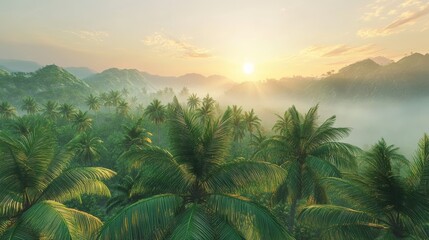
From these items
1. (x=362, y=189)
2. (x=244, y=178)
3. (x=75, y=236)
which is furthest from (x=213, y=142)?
(x=362, y=189)

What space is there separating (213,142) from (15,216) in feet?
27.4

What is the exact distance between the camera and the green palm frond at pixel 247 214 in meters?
10.1

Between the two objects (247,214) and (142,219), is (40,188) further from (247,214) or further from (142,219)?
(247,214)

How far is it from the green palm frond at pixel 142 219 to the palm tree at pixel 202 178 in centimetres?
4

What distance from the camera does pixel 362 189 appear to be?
12.2m

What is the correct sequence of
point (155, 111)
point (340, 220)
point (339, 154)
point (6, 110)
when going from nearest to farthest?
point (340, 220), point (339, 154), point (155, 111), point (6, 110)

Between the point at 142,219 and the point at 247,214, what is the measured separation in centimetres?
388

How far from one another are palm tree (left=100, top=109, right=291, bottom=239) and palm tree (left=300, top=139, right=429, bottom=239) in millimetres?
3188

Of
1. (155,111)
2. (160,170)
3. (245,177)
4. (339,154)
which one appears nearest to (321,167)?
(339,154)

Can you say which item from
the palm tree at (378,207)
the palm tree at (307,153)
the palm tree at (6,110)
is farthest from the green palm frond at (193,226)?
the palm tree at (6,110)

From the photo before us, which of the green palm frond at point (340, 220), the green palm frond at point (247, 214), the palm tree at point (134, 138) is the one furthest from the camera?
the palm tree at point (134, 138)

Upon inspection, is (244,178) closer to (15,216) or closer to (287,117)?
(15,216)

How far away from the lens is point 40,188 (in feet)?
38.7

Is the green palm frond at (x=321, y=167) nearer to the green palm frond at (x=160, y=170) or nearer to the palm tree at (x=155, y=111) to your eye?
the green palm frond at (x=160, y=170)
